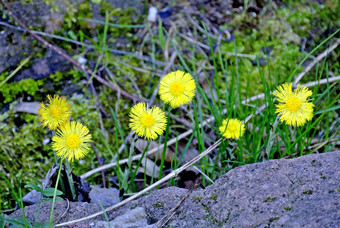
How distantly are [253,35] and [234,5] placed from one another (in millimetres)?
368

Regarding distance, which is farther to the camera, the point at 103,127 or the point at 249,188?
the point at 103,127

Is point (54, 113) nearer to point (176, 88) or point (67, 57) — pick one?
point (176, 88)

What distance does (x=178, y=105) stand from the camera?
1580 millimetres

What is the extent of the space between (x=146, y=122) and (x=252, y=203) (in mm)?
566

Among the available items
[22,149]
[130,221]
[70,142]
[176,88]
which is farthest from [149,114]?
[22,149]

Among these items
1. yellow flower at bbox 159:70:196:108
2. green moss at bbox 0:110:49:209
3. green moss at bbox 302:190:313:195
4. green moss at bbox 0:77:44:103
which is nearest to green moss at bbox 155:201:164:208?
yellow flower at bbox 159:70:196:108

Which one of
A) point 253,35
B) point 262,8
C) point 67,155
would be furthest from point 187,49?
point 67,155

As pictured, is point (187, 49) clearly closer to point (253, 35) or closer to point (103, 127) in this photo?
point (253, 35)

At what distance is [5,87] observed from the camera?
244cm

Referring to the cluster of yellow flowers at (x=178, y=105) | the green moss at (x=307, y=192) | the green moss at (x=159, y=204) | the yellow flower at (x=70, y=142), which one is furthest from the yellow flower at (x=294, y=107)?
the yellow flower at (x=70, y=142)

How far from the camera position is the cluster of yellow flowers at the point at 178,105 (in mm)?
1553

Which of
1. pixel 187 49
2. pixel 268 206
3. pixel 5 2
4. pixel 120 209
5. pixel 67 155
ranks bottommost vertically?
pixel 120 209

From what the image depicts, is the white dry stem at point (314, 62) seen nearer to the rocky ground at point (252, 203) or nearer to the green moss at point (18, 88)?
the rocky ground at point (252, 203)

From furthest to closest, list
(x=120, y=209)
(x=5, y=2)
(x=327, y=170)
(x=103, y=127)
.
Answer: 1. (x=5, y=2)
2. (x=103, y=127)
3. (x=120, y=209)
4. (x=327, y=170)
